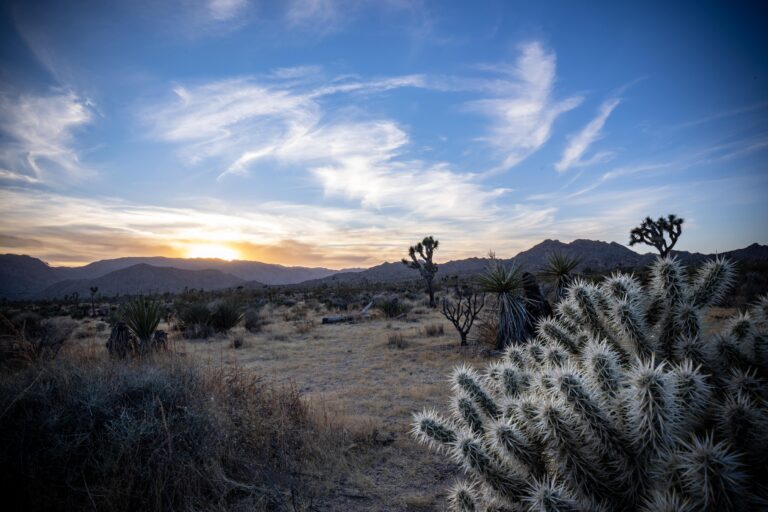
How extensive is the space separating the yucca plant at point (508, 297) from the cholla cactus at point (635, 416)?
6.40 metres

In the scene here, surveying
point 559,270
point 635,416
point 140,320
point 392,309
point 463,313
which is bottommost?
point 392,309

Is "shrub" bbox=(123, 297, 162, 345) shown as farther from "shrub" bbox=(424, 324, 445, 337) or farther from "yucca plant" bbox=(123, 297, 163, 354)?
"shrub" bbox=(424, 324, 445, 337)

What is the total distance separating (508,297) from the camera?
390 inches

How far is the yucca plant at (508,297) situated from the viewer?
9859mm

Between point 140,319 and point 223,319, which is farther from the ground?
point 140,319

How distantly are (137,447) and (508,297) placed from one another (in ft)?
28.2

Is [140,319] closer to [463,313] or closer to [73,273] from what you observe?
[463,313]

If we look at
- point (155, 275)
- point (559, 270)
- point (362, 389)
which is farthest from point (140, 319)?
point (155, 275)

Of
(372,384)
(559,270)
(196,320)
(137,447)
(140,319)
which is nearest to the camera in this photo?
(137,447)

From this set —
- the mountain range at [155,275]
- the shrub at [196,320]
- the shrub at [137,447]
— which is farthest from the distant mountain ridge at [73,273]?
the shrub at [137,447]

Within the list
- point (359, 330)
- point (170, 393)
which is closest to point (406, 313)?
point (359, 330)

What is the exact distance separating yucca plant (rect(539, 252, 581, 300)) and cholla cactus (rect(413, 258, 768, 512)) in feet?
22.6

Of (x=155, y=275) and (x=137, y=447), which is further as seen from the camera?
(x=155, y=275)

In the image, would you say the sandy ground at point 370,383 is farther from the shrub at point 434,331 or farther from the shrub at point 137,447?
the shrub at point 137,447
